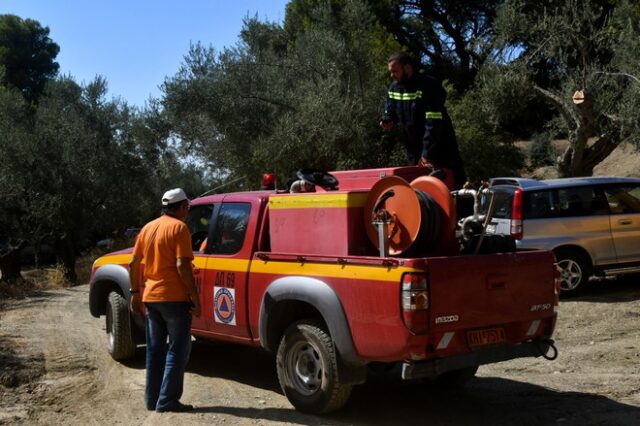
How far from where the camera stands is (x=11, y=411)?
6031 mm

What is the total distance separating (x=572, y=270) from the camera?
36.0ft

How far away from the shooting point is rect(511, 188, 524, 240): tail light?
10.7 metres

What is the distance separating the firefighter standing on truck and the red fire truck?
1.86 ft

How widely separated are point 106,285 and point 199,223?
1.69 meters

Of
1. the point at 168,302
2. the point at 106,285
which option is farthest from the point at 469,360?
the point at 106,285

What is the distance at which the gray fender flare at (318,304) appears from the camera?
5.31 meters

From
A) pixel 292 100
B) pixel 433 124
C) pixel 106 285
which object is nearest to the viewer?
pixel 433 124

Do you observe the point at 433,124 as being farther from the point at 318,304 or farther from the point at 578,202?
the point at 578,202

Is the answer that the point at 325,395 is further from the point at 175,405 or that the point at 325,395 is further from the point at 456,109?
the point at 456,109

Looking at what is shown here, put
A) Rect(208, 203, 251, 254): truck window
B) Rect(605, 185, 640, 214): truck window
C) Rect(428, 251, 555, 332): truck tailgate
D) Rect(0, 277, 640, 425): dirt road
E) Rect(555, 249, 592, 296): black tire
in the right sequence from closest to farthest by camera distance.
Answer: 1. Rect(428, 251, 555, 332): truck tailgate
2. Rect(0, 277, 640, 425): dirt road
3. Rect(208, 203, 251, 254): truck window
4. Rect(555, 249, 592, 296): black tire
5. Rect(605, 185, 640, 214): truck window

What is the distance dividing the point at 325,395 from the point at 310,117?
1228 centimetres

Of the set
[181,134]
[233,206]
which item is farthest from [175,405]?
[181,134]

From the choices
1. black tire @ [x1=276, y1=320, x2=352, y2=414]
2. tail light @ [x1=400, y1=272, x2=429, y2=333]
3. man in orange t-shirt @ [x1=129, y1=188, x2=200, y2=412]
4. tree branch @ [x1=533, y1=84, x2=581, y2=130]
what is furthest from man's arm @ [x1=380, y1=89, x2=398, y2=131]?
tree branch @ [x1=533, y1=84, x2=581, y2=130]

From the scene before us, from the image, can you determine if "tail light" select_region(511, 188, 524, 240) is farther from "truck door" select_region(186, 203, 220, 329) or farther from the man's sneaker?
the man's sneaker
